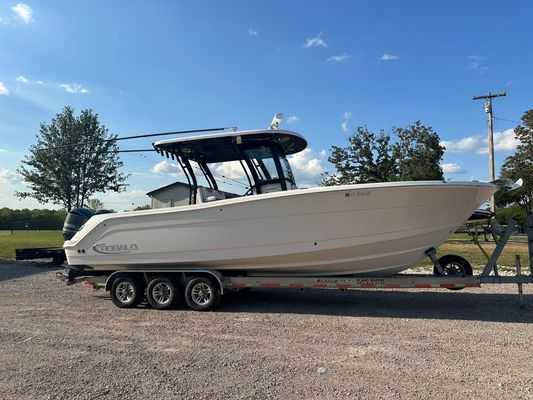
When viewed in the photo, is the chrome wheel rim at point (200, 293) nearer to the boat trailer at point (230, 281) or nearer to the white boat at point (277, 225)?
the boat trailer at point (230, 281)

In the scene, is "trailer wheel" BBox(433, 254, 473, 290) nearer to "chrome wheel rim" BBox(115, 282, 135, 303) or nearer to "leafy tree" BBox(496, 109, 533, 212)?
"chrome wheel rim" BBox(115, 282, 135, 303)

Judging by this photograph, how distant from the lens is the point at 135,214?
7125 mm

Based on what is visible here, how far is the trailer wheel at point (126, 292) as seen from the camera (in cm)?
732

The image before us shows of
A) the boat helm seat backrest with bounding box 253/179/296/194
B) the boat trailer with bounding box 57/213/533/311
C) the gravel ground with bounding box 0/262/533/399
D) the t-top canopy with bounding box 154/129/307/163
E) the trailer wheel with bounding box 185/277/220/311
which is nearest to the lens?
the gravel ground with bounding box 0/262/533/399

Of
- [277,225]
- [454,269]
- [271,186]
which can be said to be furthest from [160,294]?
[454,269]

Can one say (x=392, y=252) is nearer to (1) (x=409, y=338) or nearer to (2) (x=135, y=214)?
(1) (x=409, y=338)

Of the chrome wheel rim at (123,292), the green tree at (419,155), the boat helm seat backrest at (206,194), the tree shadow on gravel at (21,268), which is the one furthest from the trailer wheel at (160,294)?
the green tree at (419,155)

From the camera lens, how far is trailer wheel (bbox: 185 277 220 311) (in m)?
6.95

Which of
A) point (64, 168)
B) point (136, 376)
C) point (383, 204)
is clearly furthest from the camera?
point (64, 168)

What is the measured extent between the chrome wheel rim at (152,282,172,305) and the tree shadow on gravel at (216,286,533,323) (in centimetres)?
93

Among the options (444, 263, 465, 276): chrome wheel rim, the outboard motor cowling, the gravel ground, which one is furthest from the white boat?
the gravel ground

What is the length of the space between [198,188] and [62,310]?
3.14 meters

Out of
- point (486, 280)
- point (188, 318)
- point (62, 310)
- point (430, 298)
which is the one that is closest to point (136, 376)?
point (188, 318)

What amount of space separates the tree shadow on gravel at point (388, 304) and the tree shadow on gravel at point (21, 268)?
728 centimetres
